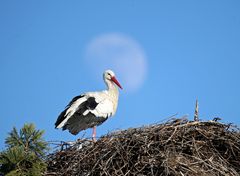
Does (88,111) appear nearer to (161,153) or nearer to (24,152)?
(161,153)

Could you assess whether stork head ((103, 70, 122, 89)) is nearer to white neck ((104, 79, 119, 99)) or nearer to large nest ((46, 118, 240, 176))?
white neck ((104, 79, 119, 99))

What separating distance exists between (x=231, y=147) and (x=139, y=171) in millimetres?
1216

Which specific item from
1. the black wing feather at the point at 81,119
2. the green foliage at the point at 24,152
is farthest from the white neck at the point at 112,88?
the green foliage at the point at 24,152

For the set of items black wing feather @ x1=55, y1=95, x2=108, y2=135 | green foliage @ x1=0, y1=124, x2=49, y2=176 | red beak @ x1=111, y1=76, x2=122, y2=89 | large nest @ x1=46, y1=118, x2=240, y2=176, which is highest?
red beak @ x1=111, y1=76, x2=122, y2=89

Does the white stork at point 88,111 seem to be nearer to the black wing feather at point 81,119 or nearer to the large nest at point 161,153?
the black wing feather at point 81,119

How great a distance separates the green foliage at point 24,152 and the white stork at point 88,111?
3.92 m

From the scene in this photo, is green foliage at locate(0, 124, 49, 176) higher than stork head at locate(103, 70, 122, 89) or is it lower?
lower

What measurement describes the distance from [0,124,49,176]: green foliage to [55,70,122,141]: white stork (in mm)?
3918

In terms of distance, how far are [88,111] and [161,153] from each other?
3675 mm

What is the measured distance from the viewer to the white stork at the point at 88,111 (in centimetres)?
885

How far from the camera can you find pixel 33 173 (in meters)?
4.55

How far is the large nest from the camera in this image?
560 centimetres

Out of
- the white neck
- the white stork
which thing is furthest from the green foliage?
the white neck

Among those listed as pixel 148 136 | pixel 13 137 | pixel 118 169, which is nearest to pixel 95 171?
pixel 118 169
